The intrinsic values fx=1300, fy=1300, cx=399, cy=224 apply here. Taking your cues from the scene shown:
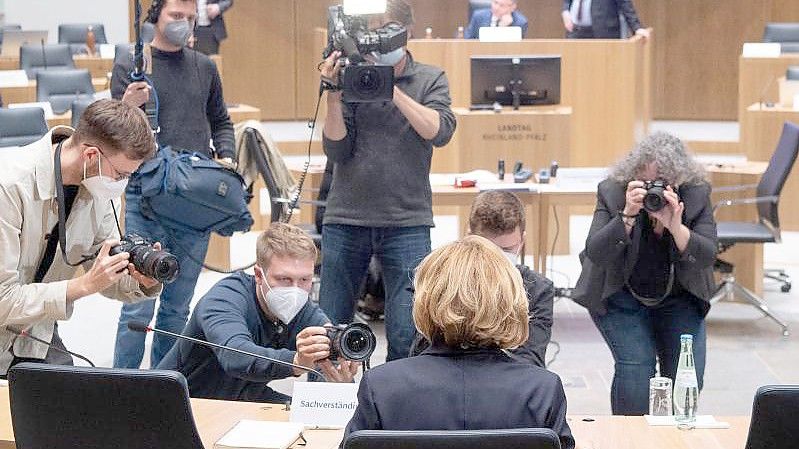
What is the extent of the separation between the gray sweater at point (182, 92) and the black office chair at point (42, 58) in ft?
22.2

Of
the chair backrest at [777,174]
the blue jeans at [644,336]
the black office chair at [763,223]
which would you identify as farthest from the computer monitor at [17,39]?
the blue jeans at [644,336]

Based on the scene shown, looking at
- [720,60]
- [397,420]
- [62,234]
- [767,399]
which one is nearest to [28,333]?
[62,234]

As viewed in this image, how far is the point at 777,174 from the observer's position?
21.5 feet

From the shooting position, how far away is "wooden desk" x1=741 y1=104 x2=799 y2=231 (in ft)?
27.6

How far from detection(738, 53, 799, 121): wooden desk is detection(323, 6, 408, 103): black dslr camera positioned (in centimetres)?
602

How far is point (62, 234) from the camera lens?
10.8ft

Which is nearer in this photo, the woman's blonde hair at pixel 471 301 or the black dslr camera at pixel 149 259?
the woman's blonde hair at pixel 471 301

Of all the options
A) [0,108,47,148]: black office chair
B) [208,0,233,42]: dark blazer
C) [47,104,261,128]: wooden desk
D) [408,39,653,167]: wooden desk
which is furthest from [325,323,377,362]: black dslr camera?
[208,0,233,42]: dark blazer

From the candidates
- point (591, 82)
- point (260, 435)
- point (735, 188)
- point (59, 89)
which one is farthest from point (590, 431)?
point (59, 89)

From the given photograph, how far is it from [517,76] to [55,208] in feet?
16.2

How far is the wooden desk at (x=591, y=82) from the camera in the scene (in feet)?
29.1

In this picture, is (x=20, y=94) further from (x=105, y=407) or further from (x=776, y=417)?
(x=776, y=417)

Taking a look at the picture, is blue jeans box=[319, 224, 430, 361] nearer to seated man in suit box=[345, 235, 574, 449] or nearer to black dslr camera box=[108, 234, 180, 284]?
black dslr camera box=[108, 234, 180, 284]

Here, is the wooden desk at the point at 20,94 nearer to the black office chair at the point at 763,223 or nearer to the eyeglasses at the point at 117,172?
the black office chair at the point at 763,223
